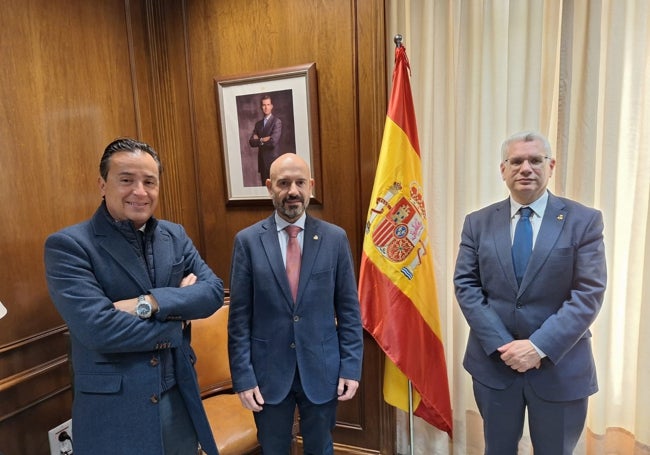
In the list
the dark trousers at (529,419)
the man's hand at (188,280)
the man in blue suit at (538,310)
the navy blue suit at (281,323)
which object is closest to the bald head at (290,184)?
the navy blue suit at (281,323)

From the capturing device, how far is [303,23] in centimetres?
219

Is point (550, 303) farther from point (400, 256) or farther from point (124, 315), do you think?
point (124, 315)

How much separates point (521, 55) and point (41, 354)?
261 cm

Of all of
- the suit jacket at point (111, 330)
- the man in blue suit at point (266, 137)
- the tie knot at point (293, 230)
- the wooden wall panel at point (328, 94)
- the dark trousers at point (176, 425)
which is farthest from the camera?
the man in blue suit at point (266, 137)

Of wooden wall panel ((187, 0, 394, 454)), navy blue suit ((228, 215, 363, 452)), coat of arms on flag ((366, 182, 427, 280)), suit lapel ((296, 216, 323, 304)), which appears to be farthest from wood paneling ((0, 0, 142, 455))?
coat of arms on flag ((366, 182, 427, 280))

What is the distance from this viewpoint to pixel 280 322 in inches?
59.3

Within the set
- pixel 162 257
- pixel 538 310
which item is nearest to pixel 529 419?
pixel 538 310

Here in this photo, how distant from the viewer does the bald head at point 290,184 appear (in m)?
1.49

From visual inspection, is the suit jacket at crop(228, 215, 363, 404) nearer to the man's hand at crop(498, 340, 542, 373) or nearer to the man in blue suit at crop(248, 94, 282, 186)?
the man's hand at crop(498, 340, 542, 373)

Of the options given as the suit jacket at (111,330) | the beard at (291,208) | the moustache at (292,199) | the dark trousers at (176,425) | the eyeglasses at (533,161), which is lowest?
the dark trousers at (176,425)

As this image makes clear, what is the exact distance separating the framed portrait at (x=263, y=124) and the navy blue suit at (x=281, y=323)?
781 millimetres

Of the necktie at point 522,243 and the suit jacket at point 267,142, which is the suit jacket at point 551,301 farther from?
the suit jacket at point 267,142

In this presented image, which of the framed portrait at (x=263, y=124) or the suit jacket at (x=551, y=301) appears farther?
the framed portrait at (x=263, y=124)

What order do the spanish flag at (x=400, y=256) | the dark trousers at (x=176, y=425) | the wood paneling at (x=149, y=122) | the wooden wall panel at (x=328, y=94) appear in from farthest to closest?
the wooden wall panel at (x=328, y=94), the spanish flag at (x=400, y=256), the wood paneling at (x=149, y=122), the dark trousers at (x=176, y=425)
